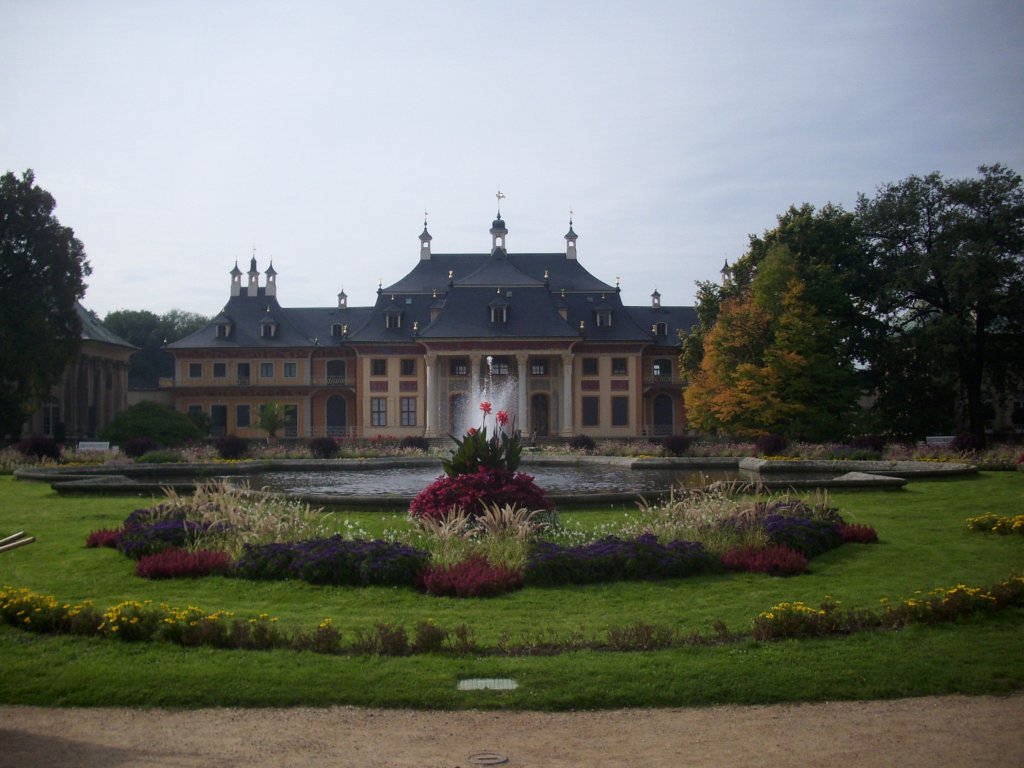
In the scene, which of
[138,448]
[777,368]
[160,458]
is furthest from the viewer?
[777,368]

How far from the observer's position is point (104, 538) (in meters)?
12.6

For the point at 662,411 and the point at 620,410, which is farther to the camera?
the point at 662,411

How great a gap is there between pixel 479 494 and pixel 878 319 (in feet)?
107

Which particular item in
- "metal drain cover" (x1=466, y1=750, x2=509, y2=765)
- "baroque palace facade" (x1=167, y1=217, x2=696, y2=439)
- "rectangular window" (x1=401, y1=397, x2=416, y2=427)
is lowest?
"metal drain cover" (x1=466, y1=750, x2=509, y2=765)

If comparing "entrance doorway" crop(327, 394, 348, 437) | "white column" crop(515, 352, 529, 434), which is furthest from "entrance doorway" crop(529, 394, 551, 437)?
"entrance doorway" crop(327, 394, 348, 437)

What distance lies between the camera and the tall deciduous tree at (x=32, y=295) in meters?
37.9

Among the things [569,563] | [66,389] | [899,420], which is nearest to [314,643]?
[569,563]

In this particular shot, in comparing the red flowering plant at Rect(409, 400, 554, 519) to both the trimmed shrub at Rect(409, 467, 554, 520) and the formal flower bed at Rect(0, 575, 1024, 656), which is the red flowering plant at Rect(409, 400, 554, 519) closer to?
the trimmed shrub at Rect(409, 467, 554, 520)

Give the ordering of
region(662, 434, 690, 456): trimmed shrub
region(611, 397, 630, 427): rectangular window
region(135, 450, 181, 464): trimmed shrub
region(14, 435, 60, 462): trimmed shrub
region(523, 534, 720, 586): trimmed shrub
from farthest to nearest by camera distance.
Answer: region(611, 397, 630, 427): rectangular window → region(662, 434, 690, 456): trimmed shrub → region(14, 435, 60, 462): trimmed shrub → region(135, 450, 181, 464): trimmed shrub → region(523, 534, 720, 586): trimmed shrub

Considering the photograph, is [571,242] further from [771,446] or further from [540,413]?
[771,446]

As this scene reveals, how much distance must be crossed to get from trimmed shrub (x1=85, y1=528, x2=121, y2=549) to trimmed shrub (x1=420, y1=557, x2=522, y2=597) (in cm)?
487

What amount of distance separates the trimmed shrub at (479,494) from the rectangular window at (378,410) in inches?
1766

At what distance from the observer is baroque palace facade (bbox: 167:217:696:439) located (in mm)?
56094

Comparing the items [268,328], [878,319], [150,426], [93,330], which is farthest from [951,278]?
[93,330]
